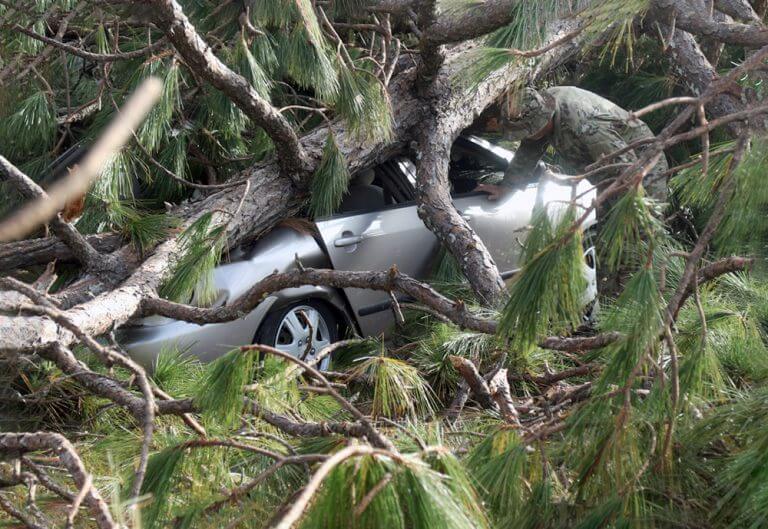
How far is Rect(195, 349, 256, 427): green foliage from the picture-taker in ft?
6.90

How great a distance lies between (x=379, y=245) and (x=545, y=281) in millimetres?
2837

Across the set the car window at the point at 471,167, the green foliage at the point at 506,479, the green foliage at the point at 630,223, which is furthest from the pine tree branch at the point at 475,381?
the car window at the point at 471,167

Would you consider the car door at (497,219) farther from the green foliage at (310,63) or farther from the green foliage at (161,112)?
the green foliage at (161,112)

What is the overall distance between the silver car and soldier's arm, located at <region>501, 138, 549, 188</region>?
85 mm

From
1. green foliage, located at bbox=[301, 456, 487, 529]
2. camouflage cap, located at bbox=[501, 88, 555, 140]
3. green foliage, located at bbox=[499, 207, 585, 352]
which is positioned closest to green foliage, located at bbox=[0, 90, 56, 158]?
camouflage cap, located at bbox=[501, 88, 555, 140]

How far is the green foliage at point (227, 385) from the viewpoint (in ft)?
6.90

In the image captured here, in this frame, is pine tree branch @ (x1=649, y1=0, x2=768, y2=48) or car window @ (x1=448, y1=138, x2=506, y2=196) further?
car window @ (x1=448, y1=138, x2=506, y2=196)

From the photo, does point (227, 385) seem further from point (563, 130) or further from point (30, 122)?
point (563, 130)

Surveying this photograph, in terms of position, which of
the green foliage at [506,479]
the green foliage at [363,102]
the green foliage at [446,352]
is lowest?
the green foliage at [446,352]

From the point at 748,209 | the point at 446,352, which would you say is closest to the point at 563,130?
the point at 446,352

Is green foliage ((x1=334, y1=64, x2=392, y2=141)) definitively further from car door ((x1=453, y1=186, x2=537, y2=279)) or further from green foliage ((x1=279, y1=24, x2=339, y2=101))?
car door ((x1=453, y1=186, x2=537, y2=279))

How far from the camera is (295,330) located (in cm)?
436

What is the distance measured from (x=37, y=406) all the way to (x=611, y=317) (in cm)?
241

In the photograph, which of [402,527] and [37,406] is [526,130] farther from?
[402,527]
